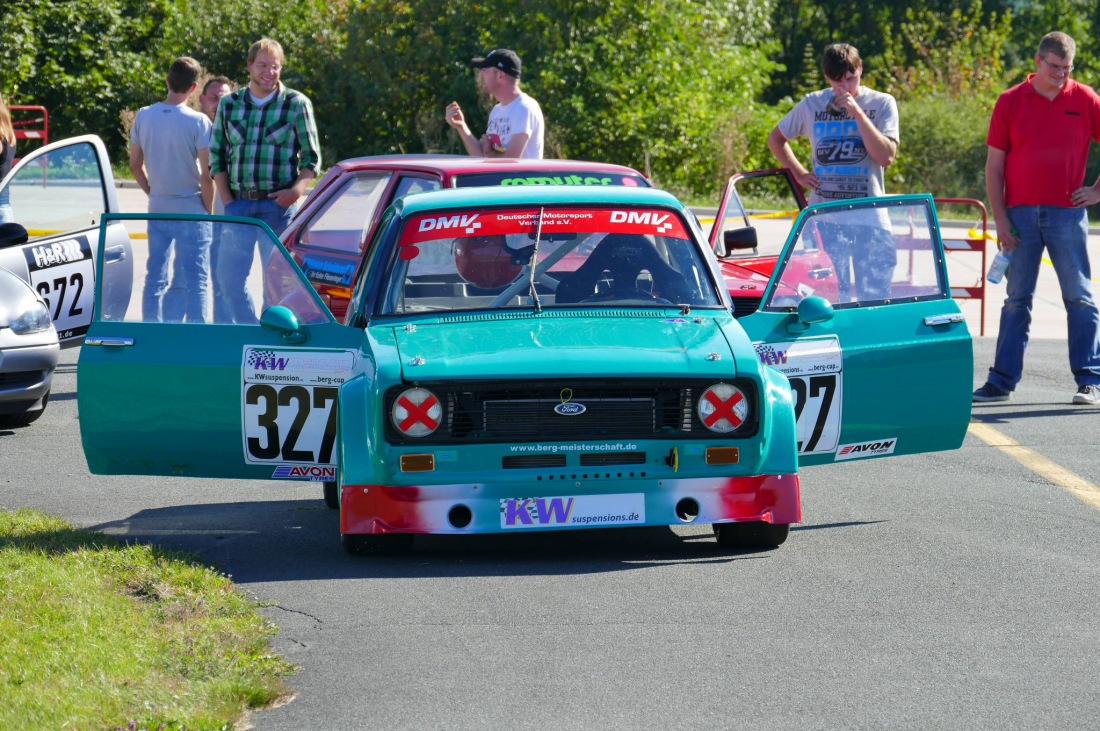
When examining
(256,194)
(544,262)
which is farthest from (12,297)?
(544,262)

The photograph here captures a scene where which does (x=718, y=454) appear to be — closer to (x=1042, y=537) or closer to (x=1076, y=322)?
(x=1042, y=537)

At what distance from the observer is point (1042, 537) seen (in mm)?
6836

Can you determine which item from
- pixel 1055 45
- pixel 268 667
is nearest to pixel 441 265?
pixel 268 667

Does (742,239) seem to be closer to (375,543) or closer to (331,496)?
(331,496)

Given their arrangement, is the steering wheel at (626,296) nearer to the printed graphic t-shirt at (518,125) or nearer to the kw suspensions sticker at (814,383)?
the kw suspensions sticker at (814,383)

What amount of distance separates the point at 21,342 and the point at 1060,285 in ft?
19.6

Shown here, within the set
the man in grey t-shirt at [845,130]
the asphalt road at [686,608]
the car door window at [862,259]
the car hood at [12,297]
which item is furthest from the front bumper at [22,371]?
the man in grey t-shirt at [845,130]

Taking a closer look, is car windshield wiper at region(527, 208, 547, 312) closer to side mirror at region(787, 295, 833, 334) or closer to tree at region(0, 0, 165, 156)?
side mirror at region(787, 295, 833, 334)

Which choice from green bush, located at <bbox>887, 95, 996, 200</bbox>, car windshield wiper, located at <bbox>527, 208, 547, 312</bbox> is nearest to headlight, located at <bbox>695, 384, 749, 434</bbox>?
car windshield wiper, located at <bbox>527, 208, 547, 312</bbox>

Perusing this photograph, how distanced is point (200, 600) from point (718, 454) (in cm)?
194

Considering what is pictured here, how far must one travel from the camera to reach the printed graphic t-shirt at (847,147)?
1020 cm

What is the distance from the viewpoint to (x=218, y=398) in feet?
21.8

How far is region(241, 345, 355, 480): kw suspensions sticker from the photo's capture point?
664cm

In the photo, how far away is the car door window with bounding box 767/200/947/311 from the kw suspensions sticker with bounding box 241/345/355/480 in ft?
6.19
